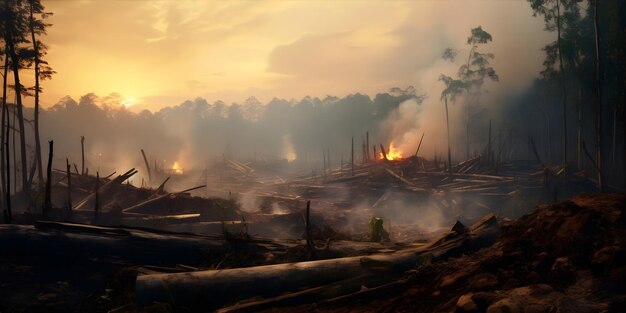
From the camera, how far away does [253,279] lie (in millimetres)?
7238

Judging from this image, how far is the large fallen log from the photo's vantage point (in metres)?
7.01

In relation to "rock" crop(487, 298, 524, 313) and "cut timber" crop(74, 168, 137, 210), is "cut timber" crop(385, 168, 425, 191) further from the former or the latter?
"rock" crop(487, 298, 524, 313)

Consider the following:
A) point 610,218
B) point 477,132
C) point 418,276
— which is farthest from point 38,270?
point 477,132

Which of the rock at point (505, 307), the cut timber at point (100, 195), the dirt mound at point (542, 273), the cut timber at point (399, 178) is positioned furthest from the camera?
the cut timber at point (399, 178)

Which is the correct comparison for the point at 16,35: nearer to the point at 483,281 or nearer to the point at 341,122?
the point at 483,281

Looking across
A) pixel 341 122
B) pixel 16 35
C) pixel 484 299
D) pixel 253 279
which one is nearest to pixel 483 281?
pixel 484 299

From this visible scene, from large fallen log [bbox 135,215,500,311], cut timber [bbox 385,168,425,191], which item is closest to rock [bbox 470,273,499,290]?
large fallen log [bbox 135,215,500,311]

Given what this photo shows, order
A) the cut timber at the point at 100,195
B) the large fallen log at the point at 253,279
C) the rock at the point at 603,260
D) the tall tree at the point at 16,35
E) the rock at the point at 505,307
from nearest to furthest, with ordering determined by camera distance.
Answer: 1. the rock at the point at 505,307
2. the rock at the point at 603,260
3. the large fallen log at the point at 253,279
4. the cut timber at the point at 100,195
5. the tall tree at the point at 16,35

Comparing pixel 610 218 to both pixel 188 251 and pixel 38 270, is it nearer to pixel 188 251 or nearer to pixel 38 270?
pixel 188 251

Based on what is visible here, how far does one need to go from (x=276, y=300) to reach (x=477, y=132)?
180 ft

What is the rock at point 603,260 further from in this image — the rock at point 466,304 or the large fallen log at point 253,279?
the large fallen log at point 253,279

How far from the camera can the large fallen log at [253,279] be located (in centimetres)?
701

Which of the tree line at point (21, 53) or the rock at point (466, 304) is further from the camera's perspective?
the tree line at point (21, 53)

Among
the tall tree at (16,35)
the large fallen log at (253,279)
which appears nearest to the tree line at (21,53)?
the tall tree at (16,35)
